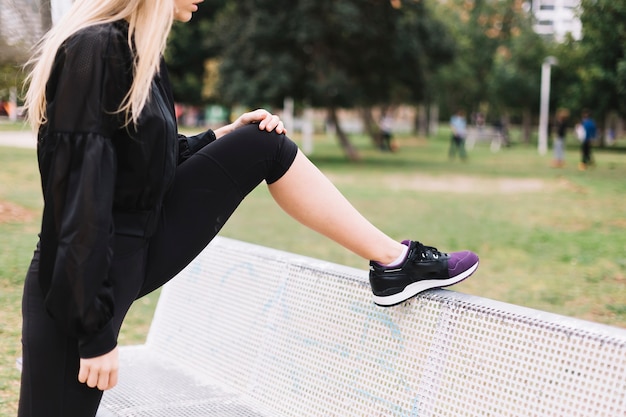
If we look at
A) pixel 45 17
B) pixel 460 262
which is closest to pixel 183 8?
pixel 460 262

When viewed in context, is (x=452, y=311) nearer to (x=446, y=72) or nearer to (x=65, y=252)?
(x=65, y=252)

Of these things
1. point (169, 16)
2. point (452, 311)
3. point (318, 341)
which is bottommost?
point (318, 341)

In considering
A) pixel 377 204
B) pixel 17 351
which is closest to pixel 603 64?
pixel 377 204

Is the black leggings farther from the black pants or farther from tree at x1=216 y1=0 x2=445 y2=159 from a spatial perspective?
the black pants

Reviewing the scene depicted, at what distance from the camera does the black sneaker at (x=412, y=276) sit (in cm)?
243

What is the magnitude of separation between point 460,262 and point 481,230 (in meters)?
8.02

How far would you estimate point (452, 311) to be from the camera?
234 centimetres

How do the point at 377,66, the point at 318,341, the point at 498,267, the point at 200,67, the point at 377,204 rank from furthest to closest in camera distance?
1. the point at 200,67
2. the point at 377,66
3. the point at 377,204
4. the point at 498,267
5. the point at 318,341

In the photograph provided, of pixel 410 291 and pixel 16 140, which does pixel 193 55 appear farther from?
pixel 410 291

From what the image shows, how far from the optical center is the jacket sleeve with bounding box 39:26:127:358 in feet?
5.95

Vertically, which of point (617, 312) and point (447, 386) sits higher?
point (447, 386)

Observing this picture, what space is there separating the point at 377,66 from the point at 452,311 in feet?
73.3

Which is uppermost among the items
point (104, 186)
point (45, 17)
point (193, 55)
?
point (193, 55)

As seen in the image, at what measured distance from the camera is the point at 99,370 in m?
1.88
